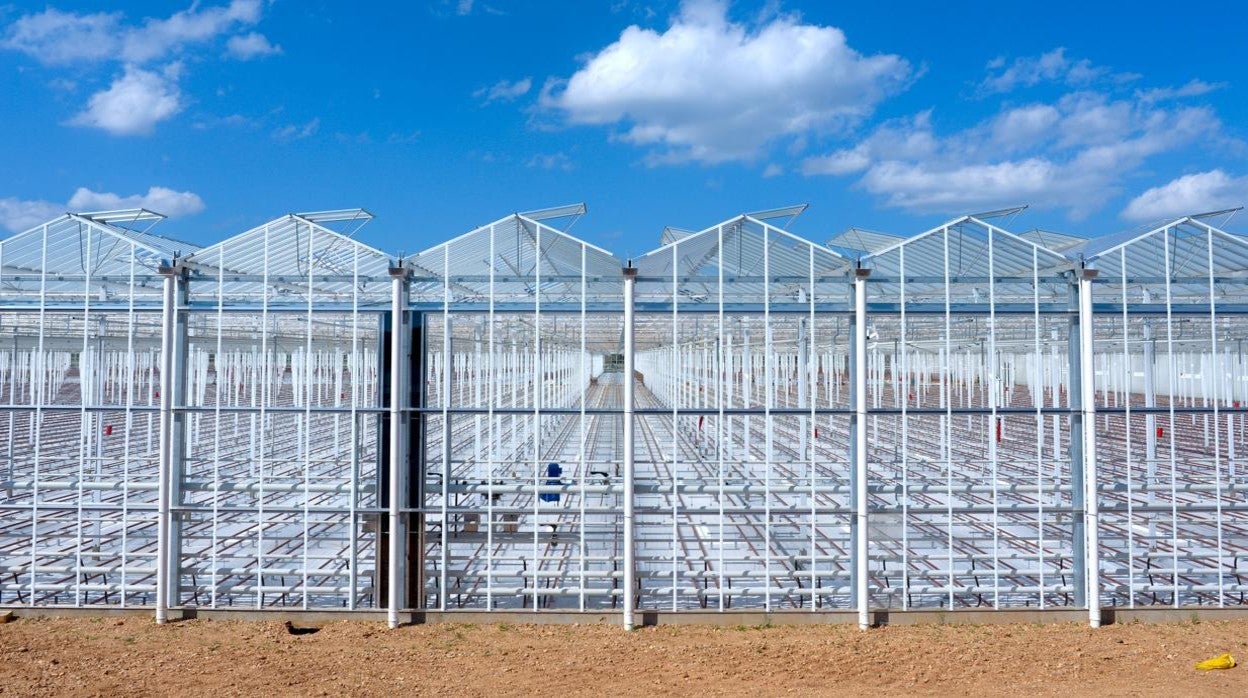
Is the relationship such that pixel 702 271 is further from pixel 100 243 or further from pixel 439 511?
pixel 100 243

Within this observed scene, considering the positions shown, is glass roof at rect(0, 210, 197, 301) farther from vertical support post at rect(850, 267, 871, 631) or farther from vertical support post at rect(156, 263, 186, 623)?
vertical support post at rect(850, 267, 871, 631)

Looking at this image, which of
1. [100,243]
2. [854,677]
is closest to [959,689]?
[854,677]

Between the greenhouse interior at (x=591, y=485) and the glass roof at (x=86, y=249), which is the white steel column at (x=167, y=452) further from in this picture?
the glass roof at (x=86, y=249)

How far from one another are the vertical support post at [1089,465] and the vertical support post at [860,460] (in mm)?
1779

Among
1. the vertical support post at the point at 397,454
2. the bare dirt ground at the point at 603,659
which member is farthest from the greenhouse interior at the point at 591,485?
the bare dirt ground at the point at 603,659

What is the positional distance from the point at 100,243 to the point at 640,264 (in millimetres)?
7241

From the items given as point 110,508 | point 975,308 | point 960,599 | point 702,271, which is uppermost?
point 702,271

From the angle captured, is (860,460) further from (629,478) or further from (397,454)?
(397,454)

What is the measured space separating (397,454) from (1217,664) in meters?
6.16

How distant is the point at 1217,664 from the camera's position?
5777mm

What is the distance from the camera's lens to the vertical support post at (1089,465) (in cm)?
664

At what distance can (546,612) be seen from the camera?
6.70 metres

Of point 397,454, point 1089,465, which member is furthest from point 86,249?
point 1089,465

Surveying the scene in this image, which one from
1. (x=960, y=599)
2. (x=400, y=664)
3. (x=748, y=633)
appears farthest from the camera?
(x=960, y=599)
